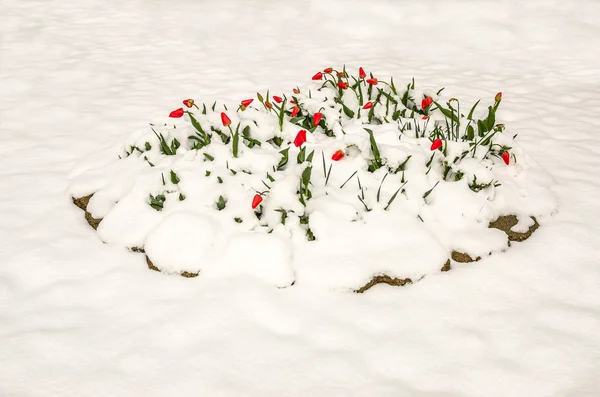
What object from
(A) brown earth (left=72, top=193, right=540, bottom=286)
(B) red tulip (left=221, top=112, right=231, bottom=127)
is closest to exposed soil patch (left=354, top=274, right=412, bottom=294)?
(A) brown earth (left=72, top=193, right=540, bottom=286)

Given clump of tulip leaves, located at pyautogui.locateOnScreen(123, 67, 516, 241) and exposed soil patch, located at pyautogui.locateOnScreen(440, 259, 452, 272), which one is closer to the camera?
exposed soil patch, located at pyautogui.locateOnScreen(440, 259, 452, 272)

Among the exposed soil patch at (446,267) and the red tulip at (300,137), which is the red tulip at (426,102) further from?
the exposed soil patch at (446,267)

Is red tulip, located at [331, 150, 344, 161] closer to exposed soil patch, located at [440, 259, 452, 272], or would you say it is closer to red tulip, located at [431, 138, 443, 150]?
red tulip, located at [431, 138, 443, 150]

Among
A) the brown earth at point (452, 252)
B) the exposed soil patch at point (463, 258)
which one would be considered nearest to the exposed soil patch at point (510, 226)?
the brown earth at point (452, 252)

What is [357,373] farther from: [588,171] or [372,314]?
[588,171]

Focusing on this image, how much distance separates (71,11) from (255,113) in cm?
667

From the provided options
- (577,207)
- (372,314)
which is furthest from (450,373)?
(577,207)

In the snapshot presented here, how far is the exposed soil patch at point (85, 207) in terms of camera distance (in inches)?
145

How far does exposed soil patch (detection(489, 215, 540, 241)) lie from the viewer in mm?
3495

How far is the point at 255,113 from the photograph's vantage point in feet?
13.3

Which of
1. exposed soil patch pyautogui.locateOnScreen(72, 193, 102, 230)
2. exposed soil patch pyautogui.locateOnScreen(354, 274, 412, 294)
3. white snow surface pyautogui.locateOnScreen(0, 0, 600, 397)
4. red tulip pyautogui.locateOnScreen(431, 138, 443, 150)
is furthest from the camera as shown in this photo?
exposed soil patch pyautogui.locateOnScreen(72, 193, 102, 230)

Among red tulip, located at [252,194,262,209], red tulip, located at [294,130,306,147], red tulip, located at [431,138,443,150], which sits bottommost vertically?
red tulip, located at [252,194,262,209]

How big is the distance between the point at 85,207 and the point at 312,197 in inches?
63.5

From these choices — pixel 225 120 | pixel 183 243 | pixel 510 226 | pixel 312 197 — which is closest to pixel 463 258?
pixel 510 226
